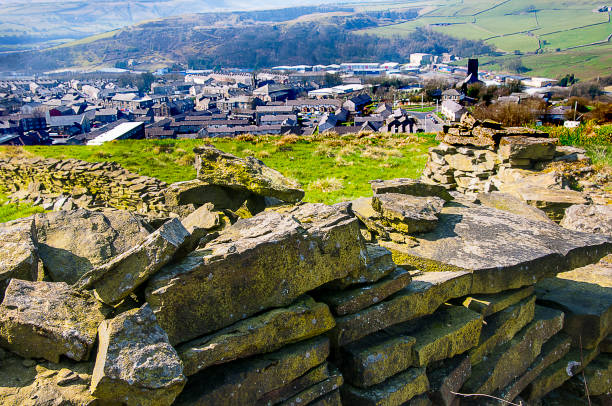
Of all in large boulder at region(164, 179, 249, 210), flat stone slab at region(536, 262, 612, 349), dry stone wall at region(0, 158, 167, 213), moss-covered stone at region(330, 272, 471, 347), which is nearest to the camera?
moss-covered stone at region(330, 272, 471, 347)

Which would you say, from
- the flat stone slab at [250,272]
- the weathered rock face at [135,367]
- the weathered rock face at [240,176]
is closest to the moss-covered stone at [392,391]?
the flat stone slab at [250,272]

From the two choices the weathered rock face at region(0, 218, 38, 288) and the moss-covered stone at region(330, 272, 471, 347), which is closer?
the weathered rock face at region(0, 218, 38, 288)

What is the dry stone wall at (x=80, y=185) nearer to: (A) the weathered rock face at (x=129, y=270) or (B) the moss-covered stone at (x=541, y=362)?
(A) the weathered rock face at (x=129, y=270)

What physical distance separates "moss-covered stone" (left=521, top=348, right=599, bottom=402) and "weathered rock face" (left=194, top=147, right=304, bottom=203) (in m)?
5.13

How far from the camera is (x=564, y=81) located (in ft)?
472

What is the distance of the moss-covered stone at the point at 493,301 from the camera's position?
5.89 metres

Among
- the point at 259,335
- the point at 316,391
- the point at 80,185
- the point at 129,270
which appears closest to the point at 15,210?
the point at 80,185

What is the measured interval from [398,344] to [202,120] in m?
115

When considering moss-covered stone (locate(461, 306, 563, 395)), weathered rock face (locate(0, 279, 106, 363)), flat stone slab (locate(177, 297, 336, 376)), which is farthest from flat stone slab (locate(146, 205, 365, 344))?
moss-covered stone (locate(461, 306, 563, 395))

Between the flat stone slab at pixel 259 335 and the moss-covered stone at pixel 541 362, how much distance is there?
118 inches

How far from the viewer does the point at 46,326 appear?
12.5 ft

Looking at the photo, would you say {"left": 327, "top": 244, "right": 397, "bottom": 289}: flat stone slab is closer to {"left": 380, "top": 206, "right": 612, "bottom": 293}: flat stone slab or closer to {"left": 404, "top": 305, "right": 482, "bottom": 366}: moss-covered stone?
{"left": 404, "top": 305, "right": 482, "bottom": 366}: moss-covered stone

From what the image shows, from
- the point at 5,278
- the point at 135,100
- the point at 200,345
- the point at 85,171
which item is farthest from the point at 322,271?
the point at 135,100

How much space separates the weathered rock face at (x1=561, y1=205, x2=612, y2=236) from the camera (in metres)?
8.73
